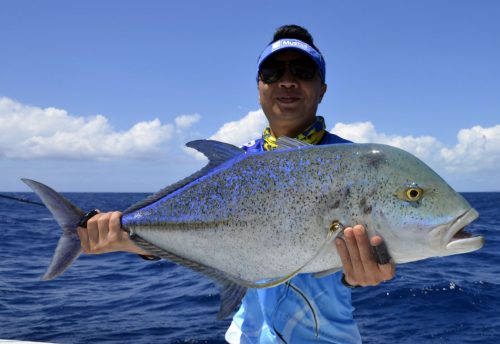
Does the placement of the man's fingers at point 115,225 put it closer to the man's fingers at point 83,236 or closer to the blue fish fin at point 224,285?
the man's fingers at point 83,236

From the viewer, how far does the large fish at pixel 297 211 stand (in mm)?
2605

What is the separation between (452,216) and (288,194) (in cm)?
94

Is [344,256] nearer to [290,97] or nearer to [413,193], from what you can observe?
[413,193]

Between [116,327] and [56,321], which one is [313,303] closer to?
[116,327]

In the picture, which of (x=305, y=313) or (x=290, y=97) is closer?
(x=305, y=313)

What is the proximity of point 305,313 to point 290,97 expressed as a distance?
5.56ft

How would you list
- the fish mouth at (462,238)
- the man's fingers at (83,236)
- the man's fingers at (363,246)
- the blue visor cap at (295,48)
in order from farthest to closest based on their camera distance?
1. the blue visor cap at (295,48)
2. the man's fingers at (83,236)
3. the man's fingers at (363,246)
4. the fish mouth at (462,238)

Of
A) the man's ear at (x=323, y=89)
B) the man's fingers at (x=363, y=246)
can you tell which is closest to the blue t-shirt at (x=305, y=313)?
the man's fingers at (x=363, y=246)

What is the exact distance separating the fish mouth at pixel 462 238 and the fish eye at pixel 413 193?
0.24 metres

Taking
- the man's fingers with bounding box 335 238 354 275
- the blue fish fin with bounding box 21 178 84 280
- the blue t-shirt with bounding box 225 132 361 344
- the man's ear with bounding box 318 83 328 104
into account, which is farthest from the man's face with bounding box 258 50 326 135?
the blue fish fin with bounding box 21 178 84 280

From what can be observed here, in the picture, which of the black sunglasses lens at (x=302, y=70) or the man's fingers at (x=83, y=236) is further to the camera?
the black sunglasses lens at (x=302, y=70)

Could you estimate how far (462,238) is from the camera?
8.32 ft

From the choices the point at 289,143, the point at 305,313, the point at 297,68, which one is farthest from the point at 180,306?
the point at 289,143

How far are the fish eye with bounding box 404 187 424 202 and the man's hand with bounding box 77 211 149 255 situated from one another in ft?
6.18
